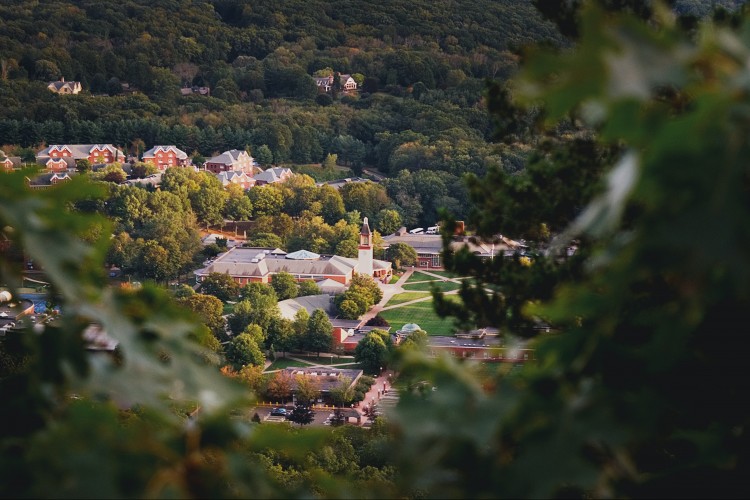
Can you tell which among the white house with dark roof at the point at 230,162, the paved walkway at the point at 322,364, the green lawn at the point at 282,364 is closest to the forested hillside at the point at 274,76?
the white house with dark roof at the point at 230,162

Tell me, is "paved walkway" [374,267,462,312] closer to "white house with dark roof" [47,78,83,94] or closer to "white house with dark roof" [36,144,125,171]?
"white house with dark roof" [36,144,125,171]

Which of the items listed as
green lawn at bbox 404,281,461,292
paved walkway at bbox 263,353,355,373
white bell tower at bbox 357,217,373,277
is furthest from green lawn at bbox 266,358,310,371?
white bell tower at bbox 357,217,373,277

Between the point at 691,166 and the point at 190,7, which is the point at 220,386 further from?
the point at 190,7

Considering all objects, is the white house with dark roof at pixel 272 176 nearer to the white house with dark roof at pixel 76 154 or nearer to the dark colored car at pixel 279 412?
the white house with dark roof at pixel 76 154

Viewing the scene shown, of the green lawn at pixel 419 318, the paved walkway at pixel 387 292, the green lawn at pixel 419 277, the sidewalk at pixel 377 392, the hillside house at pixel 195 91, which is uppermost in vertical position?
the sidewalk at pixel 377 392

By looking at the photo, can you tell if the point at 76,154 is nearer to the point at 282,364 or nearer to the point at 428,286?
the point at 428,286
